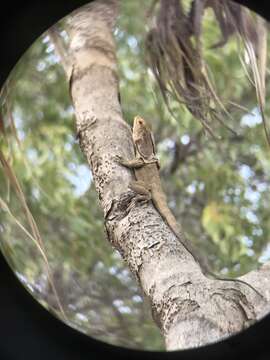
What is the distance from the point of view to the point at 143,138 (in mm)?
1943

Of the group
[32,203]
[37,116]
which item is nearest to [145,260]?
[32,203]

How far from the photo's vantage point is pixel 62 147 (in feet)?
8.54

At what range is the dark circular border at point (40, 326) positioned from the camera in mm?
1064

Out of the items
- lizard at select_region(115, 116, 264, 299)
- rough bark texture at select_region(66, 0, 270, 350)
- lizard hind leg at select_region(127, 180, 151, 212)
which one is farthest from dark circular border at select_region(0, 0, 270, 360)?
lizard hind leg at select_region(127, 180, 151, 212)

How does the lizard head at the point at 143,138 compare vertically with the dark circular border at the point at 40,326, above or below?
below

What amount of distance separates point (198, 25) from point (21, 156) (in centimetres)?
75

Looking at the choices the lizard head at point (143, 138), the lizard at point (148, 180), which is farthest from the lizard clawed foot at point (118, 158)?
the lizard head at point (143, 138)

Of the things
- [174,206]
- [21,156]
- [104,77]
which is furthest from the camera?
[174,206]

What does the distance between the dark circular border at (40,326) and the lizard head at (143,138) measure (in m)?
0.80

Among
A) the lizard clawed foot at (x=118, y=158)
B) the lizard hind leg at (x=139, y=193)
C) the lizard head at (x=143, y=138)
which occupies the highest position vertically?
the lizard clawed foot at (x=118, y=158)

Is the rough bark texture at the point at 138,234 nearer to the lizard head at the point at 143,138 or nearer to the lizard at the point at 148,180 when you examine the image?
the lizard at the point at 148,180

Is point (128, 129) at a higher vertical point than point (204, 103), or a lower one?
higher

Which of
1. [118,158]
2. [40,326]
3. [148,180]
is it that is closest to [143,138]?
[148,180]

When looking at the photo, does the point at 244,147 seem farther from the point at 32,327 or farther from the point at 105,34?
the point at 32,327
